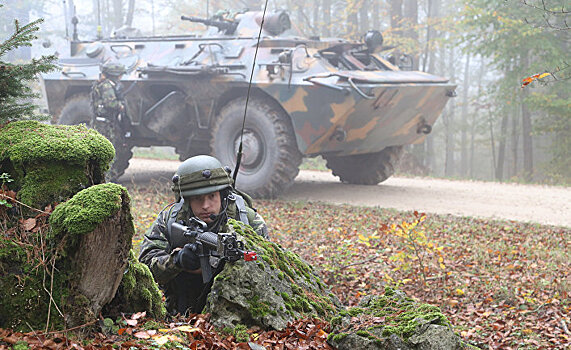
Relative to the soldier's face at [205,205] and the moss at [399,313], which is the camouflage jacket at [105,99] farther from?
the moss at [399,313]

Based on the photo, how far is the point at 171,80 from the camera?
39.5ft

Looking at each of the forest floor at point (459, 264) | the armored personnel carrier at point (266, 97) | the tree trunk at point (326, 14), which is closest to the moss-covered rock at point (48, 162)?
the forest floor at point (459, 264)

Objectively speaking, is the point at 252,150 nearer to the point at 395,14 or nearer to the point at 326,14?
the point at 395,14

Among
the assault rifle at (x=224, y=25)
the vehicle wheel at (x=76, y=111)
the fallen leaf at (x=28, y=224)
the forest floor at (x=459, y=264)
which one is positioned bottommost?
the forest floor at (x=459, y=264)

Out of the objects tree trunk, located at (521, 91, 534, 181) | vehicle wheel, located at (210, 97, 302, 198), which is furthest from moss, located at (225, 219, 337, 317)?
tree trunk, located at (521, 91, 534, 181)

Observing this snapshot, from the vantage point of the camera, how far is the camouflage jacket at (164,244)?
12.6 feet

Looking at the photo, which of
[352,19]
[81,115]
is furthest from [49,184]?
[352,19]

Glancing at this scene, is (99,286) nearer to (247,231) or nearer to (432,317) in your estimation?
(247,231)

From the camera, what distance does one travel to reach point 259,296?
3510mm

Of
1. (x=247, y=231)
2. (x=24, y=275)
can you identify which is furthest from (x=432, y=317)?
(x=24, y=275)

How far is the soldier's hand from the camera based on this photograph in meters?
3.68

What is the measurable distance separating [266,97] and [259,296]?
26.3ft

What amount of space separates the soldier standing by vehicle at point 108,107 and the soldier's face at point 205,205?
784 cm

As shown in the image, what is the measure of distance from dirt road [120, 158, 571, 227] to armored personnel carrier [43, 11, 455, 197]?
2.35 ft
